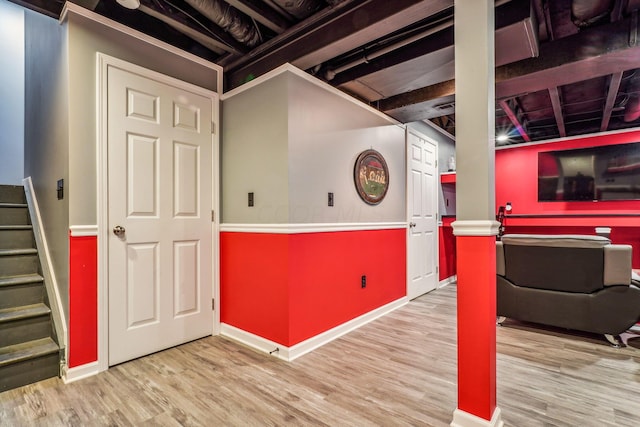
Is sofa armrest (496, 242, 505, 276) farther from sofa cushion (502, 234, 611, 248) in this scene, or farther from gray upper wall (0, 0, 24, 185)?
gray upper wall (0, 0, 24, 185)

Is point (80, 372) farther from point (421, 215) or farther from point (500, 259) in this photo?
point (421, 215)

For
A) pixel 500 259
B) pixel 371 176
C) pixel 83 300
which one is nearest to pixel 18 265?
pixel 83 300

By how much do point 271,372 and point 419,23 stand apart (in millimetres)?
2689

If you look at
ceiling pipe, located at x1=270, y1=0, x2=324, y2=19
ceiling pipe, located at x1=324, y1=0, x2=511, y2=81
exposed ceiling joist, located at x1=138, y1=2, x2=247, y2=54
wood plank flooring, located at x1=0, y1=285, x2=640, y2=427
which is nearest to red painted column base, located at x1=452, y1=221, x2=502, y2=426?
wood plank flooring, located at x1=0, y1=285, x2=640, y2=427

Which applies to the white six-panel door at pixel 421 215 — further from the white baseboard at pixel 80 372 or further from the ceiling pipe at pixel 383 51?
the white baseboard at pixel 80 372

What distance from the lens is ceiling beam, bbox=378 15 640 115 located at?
2189mm

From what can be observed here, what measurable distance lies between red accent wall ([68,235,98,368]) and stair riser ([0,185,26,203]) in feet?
5.69

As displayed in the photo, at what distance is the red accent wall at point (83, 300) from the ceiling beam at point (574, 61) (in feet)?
11.4

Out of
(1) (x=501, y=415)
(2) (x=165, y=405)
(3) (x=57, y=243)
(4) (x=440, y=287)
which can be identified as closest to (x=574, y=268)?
(1) (x=501, y=415)

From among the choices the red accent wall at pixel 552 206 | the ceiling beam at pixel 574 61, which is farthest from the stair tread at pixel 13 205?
the red accent wall at pixel 552 206

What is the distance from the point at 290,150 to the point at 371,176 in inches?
47.5

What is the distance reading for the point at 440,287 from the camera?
15.8ft

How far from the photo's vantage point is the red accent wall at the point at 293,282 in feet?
7.97

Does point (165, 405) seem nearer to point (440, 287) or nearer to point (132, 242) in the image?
point (132, 242)
